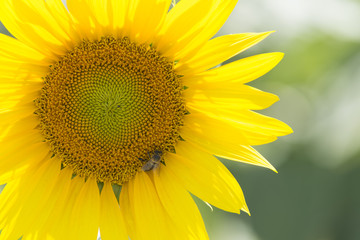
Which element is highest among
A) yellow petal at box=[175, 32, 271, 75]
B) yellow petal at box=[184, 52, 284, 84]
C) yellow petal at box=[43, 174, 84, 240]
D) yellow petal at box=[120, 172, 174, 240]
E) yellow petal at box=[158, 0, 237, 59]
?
yellow petal at box=[158, 0, 237, 59]

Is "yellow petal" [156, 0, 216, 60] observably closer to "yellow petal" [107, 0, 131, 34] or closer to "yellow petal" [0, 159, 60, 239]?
"yellow petal" [107, 0, 131, 34]

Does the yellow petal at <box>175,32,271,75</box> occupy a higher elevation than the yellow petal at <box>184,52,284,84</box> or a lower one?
→ higher

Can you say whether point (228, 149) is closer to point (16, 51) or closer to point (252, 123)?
point (252, 123)

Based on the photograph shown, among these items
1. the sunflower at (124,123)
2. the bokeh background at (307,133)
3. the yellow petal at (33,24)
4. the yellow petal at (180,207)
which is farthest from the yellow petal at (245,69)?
the bokeh background at (307,133)

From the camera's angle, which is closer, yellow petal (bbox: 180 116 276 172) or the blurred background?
yellow petal (bbox: 180 116 276 172)

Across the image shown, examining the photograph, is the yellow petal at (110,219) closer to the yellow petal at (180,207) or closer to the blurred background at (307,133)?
the yellow petal at (180,207)

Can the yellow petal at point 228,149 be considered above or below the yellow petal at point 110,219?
above

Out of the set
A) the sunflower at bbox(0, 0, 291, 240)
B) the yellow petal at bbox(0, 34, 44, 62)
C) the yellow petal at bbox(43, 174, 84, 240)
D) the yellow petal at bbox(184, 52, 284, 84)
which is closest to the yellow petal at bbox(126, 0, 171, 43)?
the sunflower at bbox(0, 0, 291, 240)
